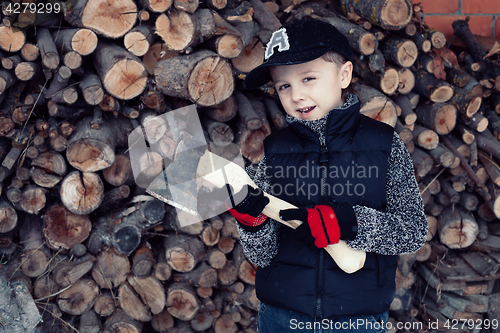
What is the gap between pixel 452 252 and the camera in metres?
2.41

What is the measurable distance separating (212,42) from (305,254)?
1215mm

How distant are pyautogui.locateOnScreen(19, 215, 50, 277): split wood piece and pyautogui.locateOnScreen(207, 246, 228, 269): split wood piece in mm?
861

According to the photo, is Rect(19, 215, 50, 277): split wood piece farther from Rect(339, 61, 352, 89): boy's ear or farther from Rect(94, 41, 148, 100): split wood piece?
Rect(339, 61, 352, 89): boy's ear

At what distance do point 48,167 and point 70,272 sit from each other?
0.57m

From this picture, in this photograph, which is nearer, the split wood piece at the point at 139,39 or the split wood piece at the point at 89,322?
the split wood piece at the point at 139,39

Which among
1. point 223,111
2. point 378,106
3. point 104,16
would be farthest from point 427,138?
point 104,16

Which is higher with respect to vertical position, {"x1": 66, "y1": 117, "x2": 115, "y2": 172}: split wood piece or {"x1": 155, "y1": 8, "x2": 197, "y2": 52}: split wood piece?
{"x1": 155, "y1": 8, "x2": 197, "y2": 52}: split wood piece

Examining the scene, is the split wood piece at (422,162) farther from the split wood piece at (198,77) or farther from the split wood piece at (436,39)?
the split wood piece at (198,77)

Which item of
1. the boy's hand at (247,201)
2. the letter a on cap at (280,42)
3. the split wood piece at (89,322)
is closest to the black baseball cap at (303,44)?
the letter a on cap at (280,42)

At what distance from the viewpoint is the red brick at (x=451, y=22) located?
263cm

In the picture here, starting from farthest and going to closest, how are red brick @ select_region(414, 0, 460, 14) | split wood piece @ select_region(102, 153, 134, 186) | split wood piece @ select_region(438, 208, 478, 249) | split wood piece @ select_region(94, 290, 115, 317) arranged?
red brick @ select_region(414, 0, 460, 14), split wood piece @ select_region(438, 208, 478, 249), split wood piece @ select_region(94, 290, 115, 317), split wood piece @ select_region(102, 153, 134, 186)

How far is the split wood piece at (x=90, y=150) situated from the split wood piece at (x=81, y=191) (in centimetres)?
5

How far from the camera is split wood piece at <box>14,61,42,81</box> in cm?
174

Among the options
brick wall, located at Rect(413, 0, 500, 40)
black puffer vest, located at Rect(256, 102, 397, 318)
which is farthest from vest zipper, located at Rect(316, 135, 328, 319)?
brick wall, located at Rect(413, 0, 500, 40)
